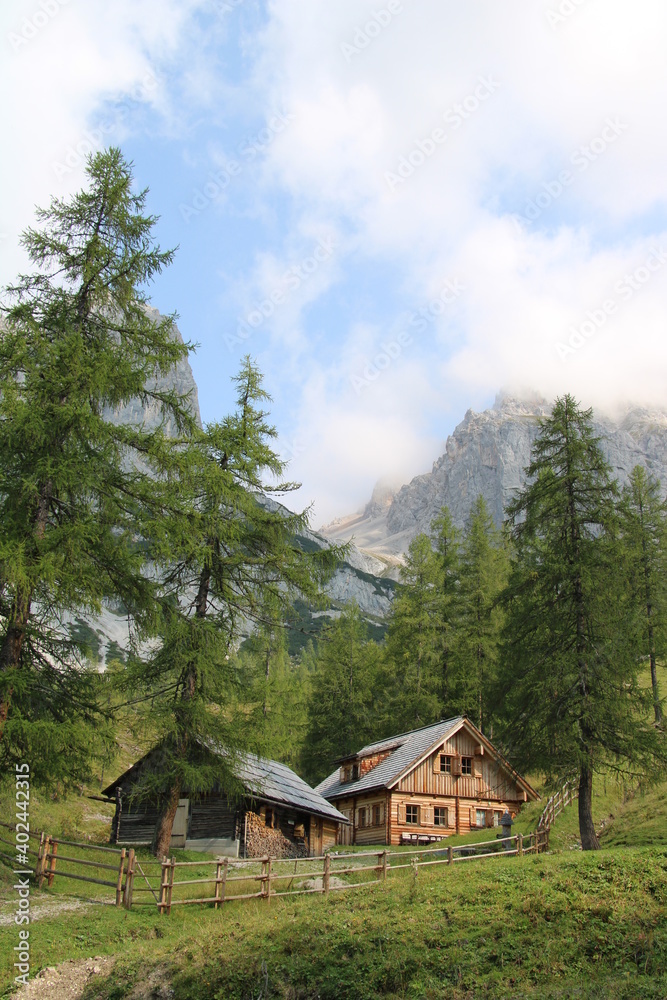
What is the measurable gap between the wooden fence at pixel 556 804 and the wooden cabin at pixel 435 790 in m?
3.59

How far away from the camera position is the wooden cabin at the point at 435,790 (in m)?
33.6

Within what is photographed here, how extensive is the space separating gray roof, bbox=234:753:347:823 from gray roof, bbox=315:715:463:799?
3674 mm

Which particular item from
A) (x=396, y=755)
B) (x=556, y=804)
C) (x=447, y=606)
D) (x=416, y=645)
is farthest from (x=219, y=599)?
(x=447, y=606)

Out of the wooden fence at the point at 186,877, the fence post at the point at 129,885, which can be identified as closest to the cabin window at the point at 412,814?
the wooden fence at the point at 186,877

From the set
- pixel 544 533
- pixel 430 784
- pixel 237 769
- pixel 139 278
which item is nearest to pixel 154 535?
pixel 139 278

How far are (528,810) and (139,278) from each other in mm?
30026

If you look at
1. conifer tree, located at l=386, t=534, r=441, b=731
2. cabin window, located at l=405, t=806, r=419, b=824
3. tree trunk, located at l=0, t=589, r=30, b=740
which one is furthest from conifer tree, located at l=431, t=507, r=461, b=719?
tree trunk, located at l=0, t=589, r=30, b=740

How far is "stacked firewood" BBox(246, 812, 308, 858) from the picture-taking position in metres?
25.1

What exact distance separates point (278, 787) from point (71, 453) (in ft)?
60.8

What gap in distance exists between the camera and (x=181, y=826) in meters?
25.9

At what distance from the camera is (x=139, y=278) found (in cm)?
1562

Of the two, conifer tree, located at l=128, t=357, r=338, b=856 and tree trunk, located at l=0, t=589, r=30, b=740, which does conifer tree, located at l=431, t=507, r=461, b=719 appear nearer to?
conifer tree, located at l=128, t=357, r=338, b=856

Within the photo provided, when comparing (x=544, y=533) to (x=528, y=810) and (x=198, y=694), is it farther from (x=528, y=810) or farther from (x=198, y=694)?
(x=528, y=810)

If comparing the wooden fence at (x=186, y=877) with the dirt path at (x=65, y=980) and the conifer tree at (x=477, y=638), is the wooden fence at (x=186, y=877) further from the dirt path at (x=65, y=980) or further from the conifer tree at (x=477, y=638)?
the conifer tree at (x=477, y=638)
